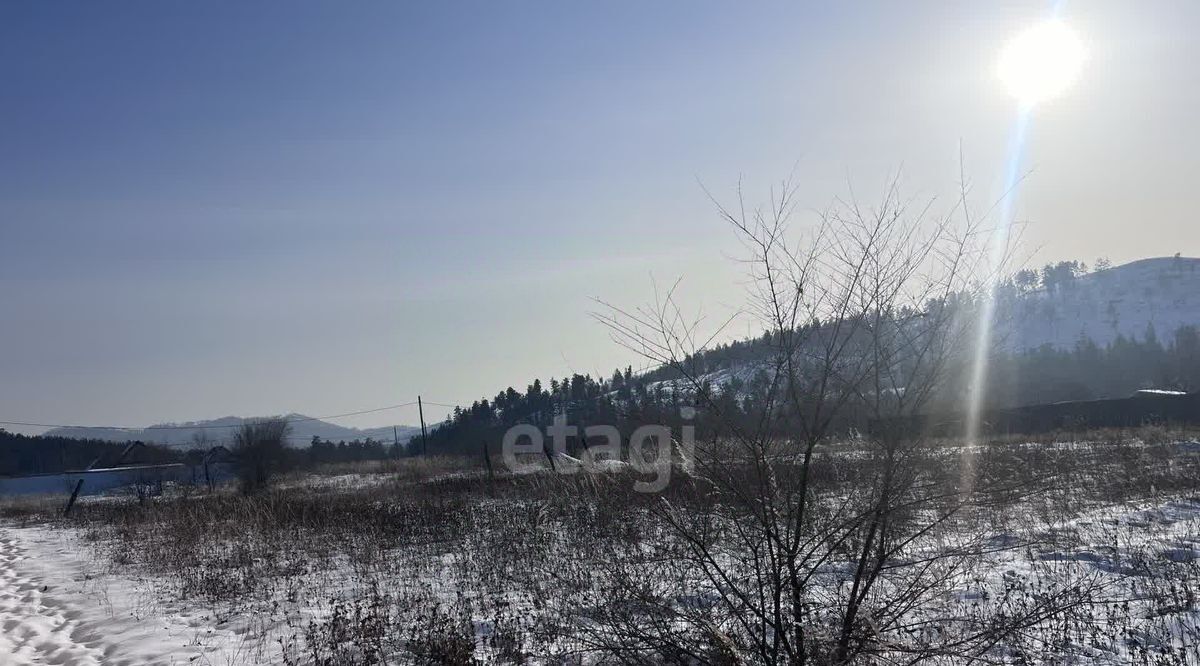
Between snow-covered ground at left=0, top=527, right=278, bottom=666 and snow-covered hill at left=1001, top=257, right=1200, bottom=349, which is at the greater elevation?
snow-covered hill at left=1001, top=257, right=1200, bottom=349

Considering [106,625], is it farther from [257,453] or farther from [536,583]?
[257,453]

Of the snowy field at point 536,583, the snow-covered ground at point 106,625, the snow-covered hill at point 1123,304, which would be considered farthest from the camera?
the snow-covered hill at point 1123,304

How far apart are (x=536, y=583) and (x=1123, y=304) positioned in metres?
179

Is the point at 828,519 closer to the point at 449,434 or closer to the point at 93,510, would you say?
the point at 93,510

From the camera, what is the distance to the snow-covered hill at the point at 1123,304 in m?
136

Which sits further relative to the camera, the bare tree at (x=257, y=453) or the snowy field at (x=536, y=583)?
the bare tree at (x=257, y=453)

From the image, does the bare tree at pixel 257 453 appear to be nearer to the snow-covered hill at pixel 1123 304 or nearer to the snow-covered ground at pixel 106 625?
the snow-covered ground at pixel 106 625

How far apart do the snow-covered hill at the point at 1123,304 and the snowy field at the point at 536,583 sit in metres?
134

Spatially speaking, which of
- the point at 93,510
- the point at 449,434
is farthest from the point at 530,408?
the point at 93,510

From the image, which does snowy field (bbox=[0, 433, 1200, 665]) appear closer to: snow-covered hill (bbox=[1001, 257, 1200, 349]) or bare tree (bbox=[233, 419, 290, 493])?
bare tree (bbox=[233, 419, 290, 493])

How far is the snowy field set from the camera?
14.4ft

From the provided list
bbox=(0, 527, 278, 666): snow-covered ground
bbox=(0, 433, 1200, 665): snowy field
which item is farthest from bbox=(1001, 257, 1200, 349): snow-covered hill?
bbox=(0, 527, 278, 666): snow-covered ground

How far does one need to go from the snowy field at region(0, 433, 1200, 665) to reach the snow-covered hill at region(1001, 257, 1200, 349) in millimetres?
133570

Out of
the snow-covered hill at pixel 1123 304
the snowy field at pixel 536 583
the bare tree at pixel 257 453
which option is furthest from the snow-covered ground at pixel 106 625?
the snow-covered hill at pixel 1123 304
